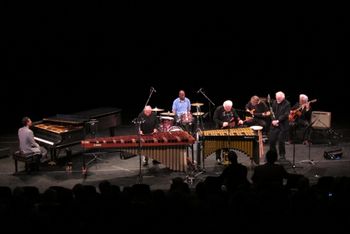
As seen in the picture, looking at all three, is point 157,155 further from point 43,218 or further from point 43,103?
point 43,103

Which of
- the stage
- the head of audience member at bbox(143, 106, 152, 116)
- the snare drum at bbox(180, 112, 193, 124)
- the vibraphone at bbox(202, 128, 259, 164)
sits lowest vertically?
the stage

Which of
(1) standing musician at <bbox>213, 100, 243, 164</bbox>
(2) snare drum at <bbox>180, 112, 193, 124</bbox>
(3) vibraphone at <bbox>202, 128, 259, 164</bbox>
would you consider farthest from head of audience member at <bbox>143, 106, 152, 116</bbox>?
(3) vibraphone at <bbox>202, 128, 259, 164</bbox>

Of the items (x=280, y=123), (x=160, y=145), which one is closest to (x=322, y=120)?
(x=280, y=123)

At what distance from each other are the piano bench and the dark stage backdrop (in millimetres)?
7767

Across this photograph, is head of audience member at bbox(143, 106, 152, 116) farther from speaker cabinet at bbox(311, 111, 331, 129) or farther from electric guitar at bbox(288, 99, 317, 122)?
speaker cabinet at bbox(311, 111, 331, 129)

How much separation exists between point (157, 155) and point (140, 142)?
534 millimetres

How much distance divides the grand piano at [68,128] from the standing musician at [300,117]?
5447 mm

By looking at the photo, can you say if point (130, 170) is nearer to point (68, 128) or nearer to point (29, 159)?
point (68, 128)

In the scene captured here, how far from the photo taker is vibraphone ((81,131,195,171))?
12156mm

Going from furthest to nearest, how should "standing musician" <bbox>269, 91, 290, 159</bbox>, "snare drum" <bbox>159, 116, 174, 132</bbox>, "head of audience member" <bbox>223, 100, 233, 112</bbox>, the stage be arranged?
"snare drum" <bbox>159, 116, 174, 132</bbox>, "head of audience member" <bbox>223, 100, 233, 112</bbox>, "standing musician" <bbox>269, 91, 290, 159</bbox>, the stage

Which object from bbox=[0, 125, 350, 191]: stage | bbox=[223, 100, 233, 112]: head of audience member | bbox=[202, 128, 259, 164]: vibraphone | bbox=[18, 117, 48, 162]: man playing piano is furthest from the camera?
bbox=[223, 100, 233, 112]: head of audience member

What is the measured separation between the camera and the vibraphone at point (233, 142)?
12.9m

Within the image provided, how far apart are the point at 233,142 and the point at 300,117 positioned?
412 cm

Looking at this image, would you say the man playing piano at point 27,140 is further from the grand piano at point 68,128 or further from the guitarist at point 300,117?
the guitarist at point 300,117
